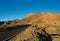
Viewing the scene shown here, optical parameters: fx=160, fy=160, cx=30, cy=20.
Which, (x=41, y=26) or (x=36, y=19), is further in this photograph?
(x=36, y=19)

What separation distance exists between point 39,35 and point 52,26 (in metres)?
1.52

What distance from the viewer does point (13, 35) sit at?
11281 mm

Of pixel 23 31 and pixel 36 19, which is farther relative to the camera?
pixel 36 19

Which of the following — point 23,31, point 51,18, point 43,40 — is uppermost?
point 51,18

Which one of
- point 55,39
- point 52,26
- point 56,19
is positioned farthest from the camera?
point 56,19

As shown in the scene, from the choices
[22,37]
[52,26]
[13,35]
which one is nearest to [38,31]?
[52,26]

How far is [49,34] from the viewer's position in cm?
1398

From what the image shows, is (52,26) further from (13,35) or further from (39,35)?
(13,35)

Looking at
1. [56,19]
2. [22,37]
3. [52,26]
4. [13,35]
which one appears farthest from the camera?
[56,19]

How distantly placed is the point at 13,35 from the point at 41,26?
4053 mm

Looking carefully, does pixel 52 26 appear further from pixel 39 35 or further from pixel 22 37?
pixel 22 37

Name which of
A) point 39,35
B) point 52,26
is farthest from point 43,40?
point 52,26

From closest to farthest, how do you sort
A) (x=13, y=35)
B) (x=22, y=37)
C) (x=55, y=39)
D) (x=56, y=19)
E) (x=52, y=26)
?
1. (x=13, y=35)
2. (x=22, y=37)
3. (x=55, y=39)
4. (x=52, y=26)
5. (x=56, y=19)

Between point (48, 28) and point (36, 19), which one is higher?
point (36, 19)
